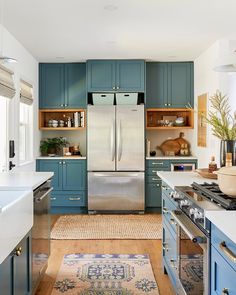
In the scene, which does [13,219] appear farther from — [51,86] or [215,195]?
[51,86]

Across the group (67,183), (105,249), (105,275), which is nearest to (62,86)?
(67,183)

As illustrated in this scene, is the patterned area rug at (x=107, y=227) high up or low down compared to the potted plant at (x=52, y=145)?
down

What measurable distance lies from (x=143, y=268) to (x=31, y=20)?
2.90 metres

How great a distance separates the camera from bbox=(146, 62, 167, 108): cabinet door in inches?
261

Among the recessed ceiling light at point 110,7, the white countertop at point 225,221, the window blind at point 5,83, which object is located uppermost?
the recessed ceiling light at point 110,7

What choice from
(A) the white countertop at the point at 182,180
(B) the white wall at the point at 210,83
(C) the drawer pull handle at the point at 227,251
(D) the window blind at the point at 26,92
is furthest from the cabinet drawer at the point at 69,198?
(C) the drawer pull handle at the point at 227,251

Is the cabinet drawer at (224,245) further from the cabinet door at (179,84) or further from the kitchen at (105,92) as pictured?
the cabinet door at (179,84)

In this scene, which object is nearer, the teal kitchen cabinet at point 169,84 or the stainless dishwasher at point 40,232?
the stainless dishwasher at point 40,232

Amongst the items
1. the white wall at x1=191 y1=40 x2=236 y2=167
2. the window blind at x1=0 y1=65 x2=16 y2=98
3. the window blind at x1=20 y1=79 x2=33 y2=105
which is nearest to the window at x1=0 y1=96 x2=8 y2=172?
the window blind at x1=0 y1=65 x2=16 y2=98

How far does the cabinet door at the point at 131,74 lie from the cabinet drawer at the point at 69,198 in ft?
6.28

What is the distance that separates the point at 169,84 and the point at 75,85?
64.2 inches

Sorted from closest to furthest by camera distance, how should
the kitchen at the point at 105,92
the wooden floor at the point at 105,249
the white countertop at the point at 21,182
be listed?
the white countertop at the point at 21,182
the wooden floor at the point at 105,249
the kitchen at the point at 105,92

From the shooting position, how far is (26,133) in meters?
6.16

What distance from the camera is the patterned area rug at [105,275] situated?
129 inches
